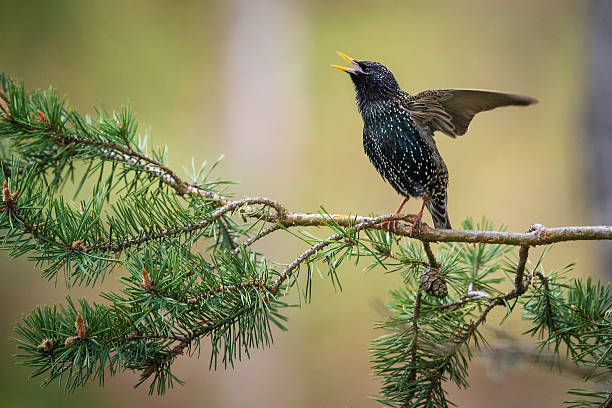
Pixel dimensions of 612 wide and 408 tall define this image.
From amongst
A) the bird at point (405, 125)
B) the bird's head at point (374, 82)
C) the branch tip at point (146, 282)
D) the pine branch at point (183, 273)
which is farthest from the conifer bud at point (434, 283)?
the bird's head at point (374, 82)

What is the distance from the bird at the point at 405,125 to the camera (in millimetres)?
1739

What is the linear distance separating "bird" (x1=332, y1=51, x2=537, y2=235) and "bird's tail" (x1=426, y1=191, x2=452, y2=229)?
3.8 inches

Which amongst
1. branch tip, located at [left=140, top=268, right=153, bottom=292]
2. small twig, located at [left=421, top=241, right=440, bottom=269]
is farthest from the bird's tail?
branch tip, located at [left=140, top=268, right=153, bottom=292]

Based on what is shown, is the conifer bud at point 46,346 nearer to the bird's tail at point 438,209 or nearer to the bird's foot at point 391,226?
the bird's foot at point 391,226

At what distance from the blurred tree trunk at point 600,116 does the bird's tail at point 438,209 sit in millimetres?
998

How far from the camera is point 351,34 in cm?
612

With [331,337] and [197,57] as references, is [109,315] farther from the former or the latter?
[197,57]

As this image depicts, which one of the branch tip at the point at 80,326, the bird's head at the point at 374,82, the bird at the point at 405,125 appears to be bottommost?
the branch tip at the point at 80,326

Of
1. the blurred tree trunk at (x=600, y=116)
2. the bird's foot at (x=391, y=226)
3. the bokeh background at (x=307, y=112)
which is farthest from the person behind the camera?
the bokeh background at (x=307, y=112)

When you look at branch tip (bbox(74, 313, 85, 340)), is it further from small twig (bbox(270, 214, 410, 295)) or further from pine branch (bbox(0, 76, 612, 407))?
small twig (bbox(270, 214, 410, 295))

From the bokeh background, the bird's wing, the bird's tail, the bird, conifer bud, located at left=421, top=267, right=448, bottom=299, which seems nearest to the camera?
conifer bud, located at left=421, top=267, right=448, bottom=299

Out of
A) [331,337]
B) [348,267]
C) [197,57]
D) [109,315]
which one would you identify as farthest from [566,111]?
[109,315]

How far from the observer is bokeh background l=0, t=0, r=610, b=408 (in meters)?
5.39

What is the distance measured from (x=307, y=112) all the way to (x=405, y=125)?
4586mm
